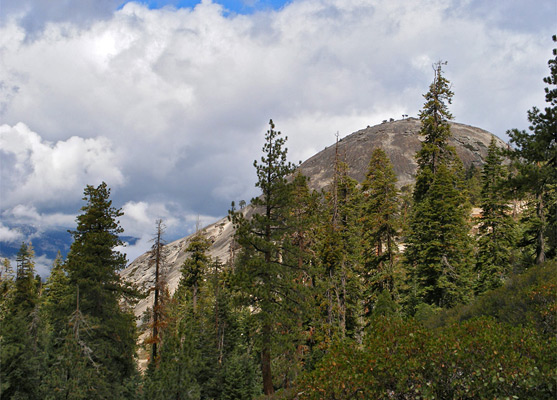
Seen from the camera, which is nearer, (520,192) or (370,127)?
(520,192)

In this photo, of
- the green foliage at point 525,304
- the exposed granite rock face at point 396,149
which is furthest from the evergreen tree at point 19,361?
the exposed granite rock face at point 396,149

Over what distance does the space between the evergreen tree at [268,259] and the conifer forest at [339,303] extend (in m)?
0.08

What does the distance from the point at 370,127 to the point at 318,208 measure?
147796 mm

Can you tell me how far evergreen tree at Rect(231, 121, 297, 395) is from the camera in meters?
16.8

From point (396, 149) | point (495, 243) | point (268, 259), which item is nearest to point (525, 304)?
point (268, 259)

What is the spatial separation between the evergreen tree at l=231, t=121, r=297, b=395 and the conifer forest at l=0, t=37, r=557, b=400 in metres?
0.08

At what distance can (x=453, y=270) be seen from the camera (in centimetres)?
2262

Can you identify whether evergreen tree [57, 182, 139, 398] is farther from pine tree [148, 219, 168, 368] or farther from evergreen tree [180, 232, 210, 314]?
evergreen tree [180, 232, 210, 314]

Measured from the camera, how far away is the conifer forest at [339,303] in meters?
7.32

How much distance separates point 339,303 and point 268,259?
6.86 meters

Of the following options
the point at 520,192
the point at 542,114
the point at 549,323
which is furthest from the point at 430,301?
the point at 549,323

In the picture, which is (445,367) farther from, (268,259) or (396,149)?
(396,149)

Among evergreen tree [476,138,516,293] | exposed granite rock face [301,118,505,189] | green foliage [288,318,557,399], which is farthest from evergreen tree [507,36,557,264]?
exposed granite rock face [301,118,505,189]

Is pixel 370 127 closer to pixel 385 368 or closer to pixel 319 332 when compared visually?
pixel 319 332
